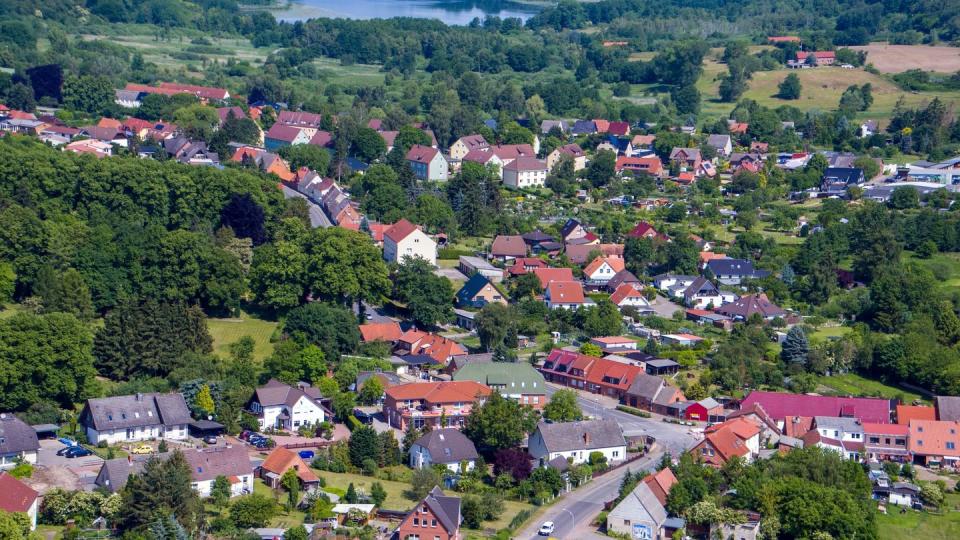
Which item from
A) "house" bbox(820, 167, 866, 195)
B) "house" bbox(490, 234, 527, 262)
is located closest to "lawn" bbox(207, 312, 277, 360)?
"house" bbox(490, 234, 527, 262)

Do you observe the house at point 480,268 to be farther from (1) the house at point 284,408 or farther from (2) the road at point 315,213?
(1) the house at point 284,408

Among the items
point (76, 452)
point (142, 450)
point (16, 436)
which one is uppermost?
point (16, 436)

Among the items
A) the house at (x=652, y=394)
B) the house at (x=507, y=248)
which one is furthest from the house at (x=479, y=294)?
the house at (x=652, y=394)

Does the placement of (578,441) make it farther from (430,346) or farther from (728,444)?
(430,346)

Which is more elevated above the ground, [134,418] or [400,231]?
[400,231]

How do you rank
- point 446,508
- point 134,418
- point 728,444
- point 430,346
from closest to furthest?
point 446,508 < point 728,444 < point 134,418 < point 430,346

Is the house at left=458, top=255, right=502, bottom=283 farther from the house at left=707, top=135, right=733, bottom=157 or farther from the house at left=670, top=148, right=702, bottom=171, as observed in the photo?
the house at left=707, top=135, right=733, bottom=157

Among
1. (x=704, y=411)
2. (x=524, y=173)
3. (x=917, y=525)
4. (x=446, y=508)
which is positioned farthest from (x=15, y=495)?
(x=524, y=173)
